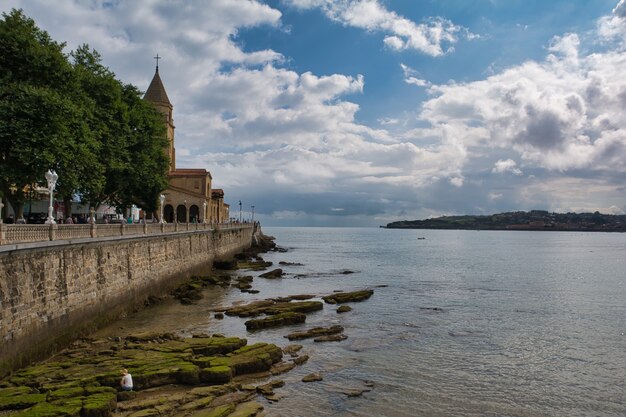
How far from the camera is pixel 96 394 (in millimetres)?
13320

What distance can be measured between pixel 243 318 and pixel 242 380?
10.7 metres

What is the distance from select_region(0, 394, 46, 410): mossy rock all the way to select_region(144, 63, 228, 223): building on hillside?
177 ft

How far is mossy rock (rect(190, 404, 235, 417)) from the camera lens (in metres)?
12.9

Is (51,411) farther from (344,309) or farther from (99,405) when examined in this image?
(344,309)

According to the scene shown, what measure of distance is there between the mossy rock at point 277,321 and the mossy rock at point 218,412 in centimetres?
1050

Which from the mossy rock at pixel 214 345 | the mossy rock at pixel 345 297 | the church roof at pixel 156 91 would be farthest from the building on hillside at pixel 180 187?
the mossy rock at pixel 214 345

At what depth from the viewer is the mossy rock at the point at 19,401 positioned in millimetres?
12625

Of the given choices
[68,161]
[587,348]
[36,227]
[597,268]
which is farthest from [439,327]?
[597,268]

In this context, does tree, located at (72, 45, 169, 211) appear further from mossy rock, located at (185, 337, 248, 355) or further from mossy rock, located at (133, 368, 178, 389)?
mossy rock, located at (133, 368, 178, 389)

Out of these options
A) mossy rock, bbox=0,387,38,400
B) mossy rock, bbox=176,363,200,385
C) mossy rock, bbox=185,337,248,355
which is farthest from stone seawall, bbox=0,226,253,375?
mossy rock, bbox=176,363,200,385

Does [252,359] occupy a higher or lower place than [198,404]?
higher

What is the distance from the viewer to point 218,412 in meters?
13.0

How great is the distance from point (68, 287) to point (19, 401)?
23.5 feet

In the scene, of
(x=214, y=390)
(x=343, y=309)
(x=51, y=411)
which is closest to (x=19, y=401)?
(x=51, y=411)
